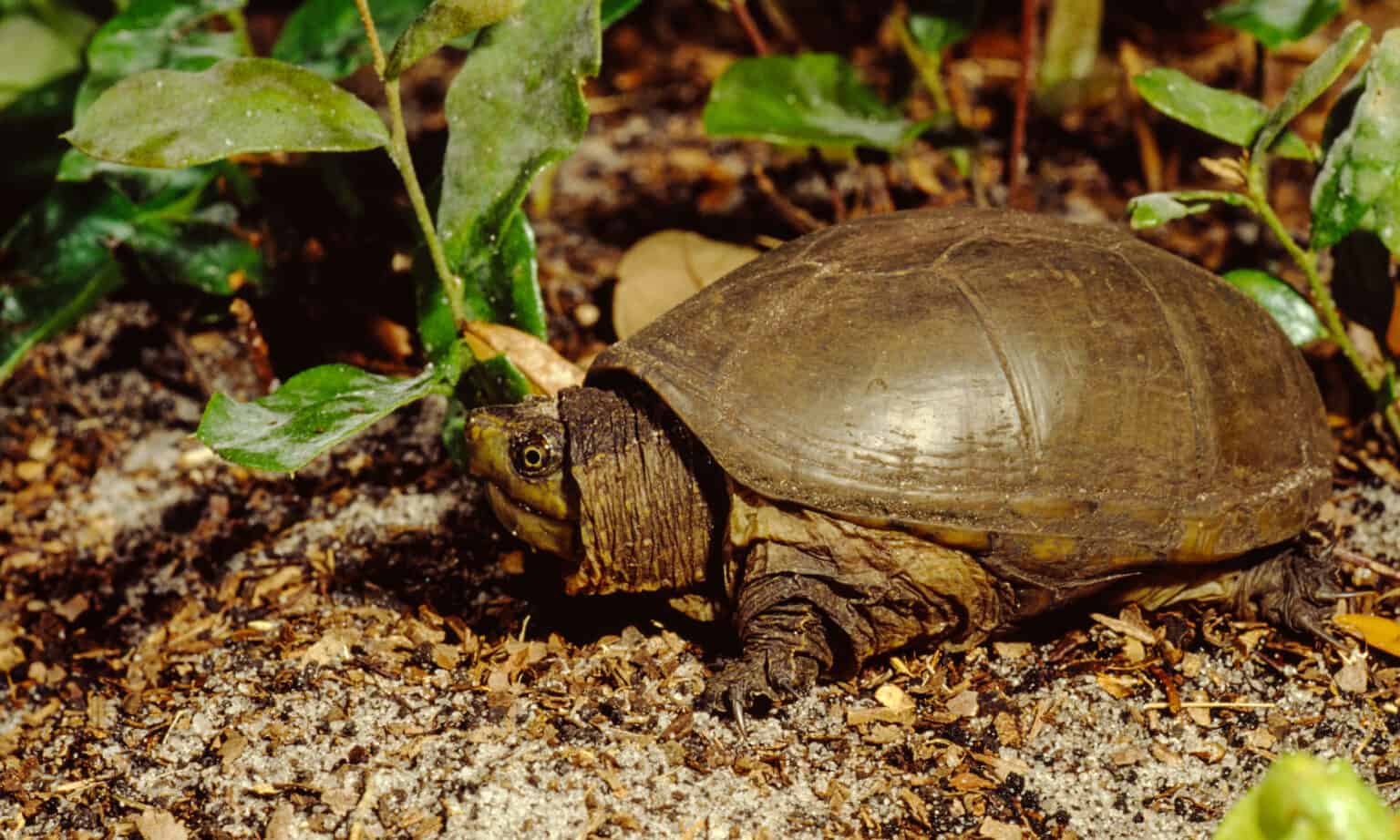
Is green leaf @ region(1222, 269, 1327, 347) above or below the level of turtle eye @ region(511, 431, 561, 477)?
above

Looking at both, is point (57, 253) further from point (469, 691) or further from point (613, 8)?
point (469, 691)

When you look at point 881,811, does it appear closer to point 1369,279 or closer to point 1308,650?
point 1308,650

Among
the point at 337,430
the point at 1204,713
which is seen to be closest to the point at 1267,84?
the point at 1204,713

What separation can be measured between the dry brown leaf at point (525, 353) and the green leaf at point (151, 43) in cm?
109

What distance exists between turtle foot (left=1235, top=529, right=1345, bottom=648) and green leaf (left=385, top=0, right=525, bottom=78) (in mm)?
2048

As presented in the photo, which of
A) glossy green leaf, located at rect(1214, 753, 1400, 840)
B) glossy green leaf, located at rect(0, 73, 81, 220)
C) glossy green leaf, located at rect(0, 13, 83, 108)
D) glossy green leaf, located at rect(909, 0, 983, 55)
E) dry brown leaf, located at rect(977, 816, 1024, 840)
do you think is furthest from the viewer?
glossy green leaf, located at rect(0, 13, 83, 108)

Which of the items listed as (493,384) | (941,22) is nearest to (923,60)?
(941,22)

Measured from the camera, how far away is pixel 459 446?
9.25 ft

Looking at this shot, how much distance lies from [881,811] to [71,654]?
1.99 m

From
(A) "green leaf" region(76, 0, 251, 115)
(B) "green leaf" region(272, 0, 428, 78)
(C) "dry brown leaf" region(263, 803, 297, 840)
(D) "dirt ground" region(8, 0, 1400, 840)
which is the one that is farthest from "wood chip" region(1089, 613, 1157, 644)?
(A) "green leaf" region(76, 0, 251, 115)

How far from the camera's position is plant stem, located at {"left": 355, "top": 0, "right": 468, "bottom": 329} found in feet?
8.02

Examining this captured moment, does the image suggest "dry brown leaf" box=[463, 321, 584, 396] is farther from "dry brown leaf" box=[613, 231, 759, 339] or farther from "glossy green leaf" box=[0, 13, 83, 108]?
"glossy green leaf" box=[0, 13, 83, 108]

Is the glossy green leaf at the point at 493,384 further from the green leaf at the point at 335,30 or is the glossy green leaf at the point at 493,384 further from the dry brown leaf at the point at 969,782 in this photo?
the dry brown leaf at the point at 969,782

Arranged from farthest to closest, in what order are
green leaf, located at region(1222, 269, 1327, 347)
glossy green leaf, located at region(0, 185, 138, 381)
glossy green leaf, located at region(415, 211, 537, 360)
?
glossy green leaf, located at region(0, 185, 138, 381), green leaf, located at region(1222, 269, 1327, 347), glossy green leaf, located at region(415, 211, 537, 360)
